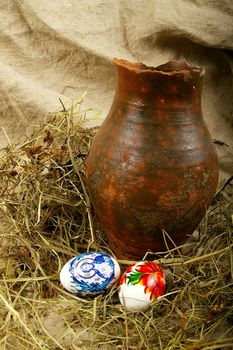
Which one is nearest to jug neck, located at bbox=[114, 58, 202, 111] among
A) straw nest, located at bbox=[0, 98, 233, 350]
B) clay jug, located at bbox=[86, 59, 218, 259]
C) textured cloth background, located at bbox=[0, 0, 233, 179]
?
clay jug, located at bbox=[86, 59, 218, 259]

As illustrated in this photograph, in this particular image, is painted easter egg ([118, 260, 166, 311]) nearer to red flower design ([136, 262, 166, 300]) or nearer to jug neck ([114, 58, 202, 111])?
red flower design ([136, 262, 166, 300])

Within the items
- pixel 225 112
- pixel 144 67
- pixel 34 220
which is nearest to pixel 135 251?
pixel 34 220

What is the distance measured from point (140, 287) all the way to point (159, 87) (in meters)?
0.57

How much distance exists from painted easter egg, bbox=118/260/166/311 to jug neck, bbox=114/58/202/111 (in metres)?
0.48

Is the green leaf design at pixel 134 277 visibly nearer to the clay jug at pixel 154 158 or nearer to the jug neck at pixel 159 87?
the clay jug at pixel 154 158

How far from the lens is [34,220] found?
80.2 inches

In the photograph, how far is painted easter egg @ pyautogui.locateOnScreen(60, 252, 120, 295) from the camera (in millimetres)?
1662

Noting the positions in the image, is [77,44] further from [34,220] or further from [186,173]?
[186,173]

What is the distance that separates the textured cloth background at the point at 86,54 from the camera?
2.61 m

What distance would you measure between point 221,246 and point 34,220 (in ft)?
2.15

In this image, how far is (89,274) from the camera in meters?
1.66

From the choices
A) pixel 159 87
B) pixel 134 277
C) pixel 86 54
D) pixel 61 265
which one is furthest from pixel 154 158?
pixel 86 54

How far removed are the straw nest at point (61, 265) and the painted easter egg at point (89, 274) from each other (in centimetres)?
4

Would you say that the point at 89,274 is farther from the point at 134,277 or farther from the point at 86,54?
the point at 86,54
